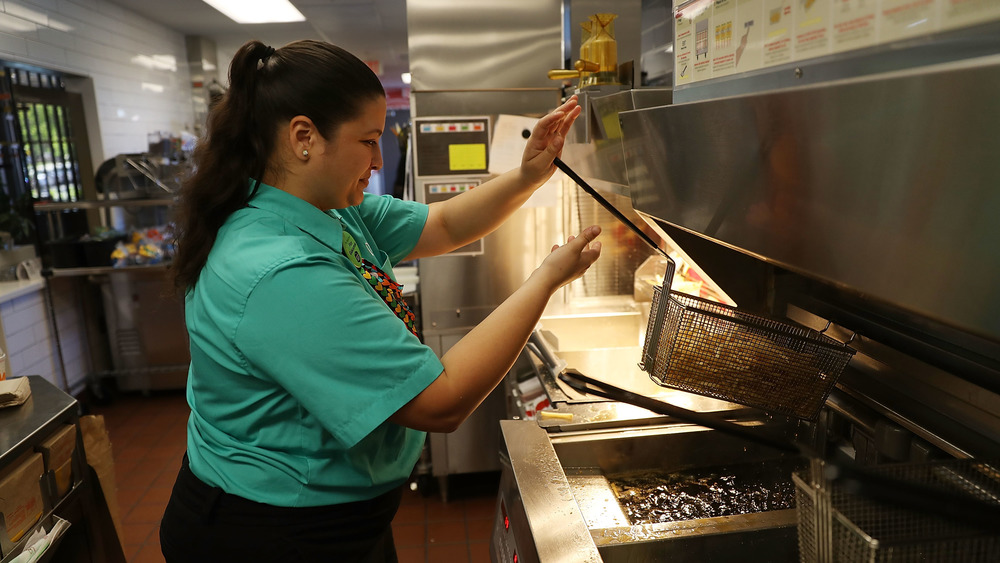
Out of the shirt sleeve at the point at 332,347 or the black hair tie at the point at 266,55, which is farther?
the black hair tie at the point at 266,55

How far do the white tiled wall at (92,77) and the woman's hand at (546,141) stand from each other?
3.72 metres

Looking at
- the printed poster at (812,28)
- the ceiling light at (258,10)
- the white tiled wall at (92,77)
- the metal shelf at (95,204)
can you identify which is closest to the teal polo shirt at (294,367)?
the printed poster at (812,28)

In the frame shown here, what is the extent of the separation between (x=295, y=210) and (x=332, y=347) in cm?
31

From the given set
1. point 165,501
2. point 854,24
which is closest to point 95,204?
point 165,501

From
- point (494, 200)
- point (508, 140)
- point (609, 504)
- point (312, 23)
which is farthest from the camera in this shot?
point (312, 23)

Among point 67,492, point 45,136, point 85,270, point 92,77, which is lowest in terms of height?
point 67,492

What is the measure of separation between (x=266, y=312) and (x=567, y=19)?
212 centimetres

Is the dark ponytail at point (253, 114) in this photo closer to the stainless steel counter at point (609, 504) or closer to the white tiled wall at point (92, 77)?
the stainless steel counter at point (609, 504)

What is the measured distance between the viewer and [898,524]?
0.74m

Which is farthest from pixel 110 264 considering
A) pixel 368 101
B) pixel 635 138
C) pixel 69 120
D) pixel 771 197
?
pixel 771 197

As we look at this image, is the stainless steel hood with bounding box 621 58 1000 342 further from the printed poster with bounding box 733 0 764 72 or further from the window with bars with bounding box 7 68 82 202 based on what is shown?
the window with bars with bounding box 7 68 82 202

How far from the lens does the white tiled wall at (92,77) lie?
402cm

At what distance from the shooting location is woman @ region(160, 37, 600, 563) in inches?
40.2

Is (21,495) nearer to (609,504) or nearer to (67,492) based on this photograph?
(67,492)
